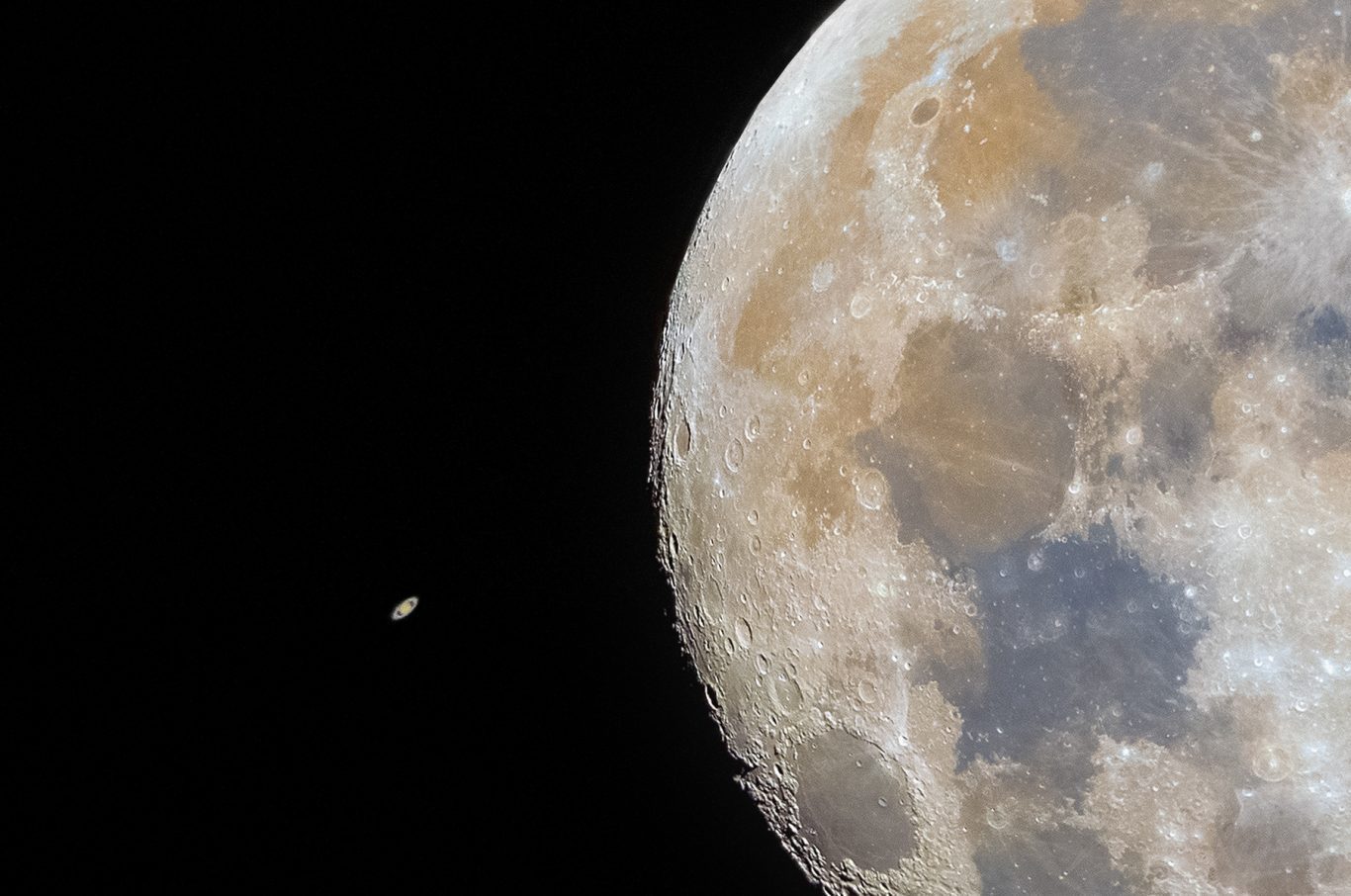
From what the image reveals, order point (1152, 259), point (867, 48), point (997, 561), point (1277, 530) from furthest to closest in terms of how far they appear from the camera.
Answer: point (867, 48) < point (997, 561) < point (1152, 259) < point (1277, 530)

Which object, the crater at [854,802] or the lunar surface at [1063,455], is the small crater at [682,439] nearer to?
the lunar surface at [1063,455]

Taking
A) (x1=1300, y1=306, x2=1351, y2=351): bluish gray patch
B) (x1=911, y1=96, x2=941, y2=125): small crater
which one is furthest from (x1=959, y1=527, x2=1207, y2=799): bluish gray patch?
(x1=911, y1=96, x2=941, y2=125): small crater

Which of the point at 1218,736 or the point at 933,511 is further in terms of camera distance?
the point at 933,511

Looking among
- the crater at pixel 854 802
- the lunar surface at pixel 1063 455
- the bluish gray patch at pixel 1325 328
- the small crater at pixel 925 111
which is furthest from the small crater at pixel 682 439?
the bluish gray patch at pixel 1325 328

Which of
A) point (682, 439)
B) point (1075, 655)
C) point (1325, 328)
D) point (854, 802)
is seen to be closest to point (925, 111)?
point (1325, 328)

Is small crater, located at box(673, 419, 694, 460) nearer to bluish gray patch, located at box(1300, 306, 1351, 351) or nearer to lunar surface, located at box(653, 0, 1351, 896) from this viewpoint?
lunar surface, located at box(653, 0, 1351, 896)

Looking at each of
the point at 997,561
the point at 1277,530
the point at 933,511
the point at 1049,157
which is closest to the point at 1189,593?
the point at 1277,530

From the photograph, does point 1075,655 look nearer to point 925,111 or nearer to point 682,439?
point 682,439

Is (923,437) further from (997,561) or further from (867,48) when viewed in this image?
(867,48)
